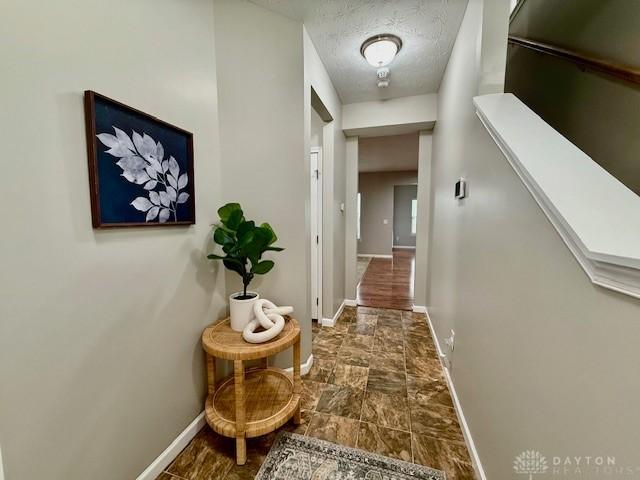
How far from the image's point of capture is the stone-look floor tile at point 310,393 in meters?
1.62

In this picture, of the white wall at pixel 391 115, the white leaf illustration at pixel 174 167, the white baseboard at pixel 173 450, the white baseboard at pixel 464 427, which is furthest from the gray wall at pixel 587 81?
the white baseboard at pixel 173 450

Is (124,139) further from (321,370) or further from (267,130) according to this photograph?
(321,370)

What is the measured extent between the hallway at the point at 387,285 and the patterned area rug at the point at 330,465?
2269 millimetres

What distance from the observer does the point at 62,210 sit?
82 cm

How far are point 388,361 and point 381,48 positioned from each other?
2.55 meters

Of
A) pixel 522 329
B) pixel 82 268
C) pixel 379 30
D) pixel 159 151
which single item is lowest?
pixel 522 329

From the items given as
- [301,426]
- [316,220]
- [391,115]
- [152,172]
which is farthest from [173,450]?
[391,115]

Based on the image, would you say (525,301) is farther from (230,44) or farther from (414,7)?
(230,44)

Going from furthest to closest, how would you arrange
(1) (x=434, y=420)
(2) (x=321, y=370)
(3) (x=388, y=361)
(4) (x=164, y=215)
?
1. (3) (x=388, y=361)
2. (2) (x=321, y=370)
3. (1) (x=434, y=420)
4. (4) (x=164, y=215)

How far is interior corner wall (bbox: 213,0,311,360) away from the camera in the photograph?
155cm

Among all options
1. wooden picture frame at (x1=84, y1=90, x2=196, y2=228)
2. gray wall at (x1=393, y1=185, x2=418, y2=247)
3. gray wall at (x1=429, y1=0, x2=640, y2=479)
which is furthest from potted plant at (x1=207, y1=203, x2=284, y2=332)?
gray wall at (x1=393, y1=185, x2=418, y2=247)

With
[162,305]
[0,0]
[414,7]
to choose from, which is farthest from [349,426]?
[414,7]

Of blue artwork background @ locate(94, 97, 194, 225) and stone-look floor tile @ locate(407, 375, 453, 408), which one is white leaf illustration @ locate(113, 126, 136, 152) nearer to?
blue artwork background @ locate(94, 97, 194, 225)

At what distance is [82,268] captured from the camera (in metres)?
0.87
